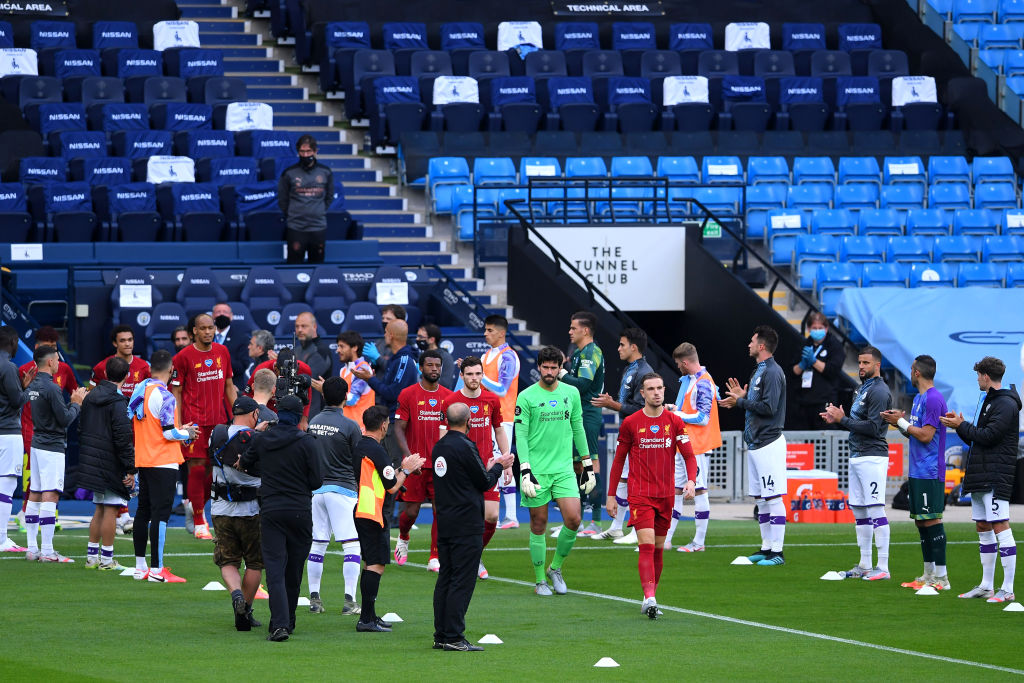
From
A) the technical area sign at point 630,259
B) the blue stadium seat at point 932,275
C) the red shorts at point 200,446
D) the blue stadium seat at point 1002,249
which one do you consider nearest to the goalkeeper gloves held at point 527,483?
the red shorts at point 200,446

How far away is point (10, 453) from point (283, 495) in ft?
18.6

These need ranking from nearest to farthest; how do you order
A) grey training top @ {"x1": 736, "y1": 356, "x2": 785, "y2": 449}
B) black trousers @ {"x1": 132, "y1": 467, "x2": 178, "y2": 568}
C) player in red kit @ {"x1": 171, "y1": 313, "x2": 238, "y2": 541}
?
black trousers @ {"x1": 132, "y1": 467, "x2": 178, "y2": 568}, grey training top @ {"x1": 736, "y1": 356, "x2": 785, "y2": 449}, player in red kit @ {"x1": 171, "y1": 313, "x2": 238, "y2": 541}

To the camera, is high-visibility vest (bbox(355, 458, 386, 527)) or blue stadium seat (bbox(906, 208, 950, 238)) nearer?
high-visibility vest (bbox(355, 458, 386, 527))

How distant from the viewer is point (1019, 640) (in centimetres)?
1209

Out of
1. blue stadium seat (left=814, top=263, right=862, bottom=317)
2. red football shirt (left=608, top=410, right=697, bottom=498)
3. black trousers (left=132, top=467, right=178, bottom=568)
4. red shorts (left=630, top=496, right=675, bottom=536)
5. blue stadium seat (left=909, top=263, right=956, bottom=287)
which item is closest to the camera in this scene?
red shorts (left=630, top=496, right=675, bottom=536)

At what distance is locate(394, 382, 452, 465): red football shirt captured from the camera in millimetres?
15000

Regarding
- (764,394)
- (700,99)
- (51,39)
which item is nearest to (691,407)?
(764,394)

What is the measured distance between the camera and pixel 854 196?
28.1 meters

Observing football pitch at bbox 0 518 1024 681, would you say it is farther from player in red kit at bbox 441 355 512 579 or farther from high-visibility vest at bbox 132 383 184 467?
high-visibility vest at bbox 132 383 184 467

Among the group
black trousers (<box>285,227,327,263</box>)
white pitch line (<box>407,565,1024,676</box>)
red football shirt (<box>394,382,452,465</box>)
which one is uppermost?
black trousers (<box>285,227,327,263</box>)

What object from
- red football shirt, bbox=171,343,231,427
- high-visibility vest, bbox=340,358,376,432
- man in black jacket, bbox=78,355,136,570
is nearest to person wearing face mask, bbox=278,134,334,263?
high-visibility vest, bbox=340,358,376,432

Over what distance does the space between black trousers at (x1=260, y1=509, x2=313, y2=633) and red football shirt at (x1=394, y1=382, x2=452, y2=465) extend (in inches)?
137

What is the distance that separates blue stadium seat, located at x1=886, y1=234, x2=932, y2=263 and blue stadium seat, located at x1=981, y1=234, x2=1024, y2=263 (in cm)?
104

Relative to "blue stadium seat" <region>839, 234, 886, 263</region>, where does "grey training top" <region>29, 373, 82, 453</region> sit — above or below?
below
